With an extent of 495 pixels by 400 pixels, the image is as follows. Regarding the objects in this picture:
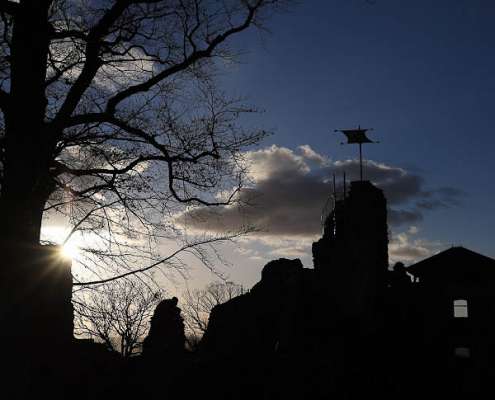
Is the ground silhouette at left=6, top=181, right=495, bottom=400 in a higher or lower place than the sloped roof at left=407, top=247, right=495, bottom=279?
lower

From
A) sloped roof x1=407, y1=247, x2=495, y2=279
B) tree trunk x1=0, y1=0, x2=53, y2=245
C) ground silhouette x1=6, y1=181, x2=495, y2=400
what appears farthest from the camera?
sloped roof x1=407, y1=247, x2=495, y2=279

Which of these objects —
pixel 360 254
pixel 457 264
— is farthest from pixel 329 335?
pixel 457 264

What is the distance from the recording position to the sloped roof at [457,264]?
36625mm

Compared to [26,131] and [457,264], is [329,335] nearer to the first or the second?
[457,264]

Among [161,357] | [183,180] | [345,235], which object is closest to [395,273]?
[345,235]

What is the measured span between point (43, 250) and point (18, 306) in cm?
71

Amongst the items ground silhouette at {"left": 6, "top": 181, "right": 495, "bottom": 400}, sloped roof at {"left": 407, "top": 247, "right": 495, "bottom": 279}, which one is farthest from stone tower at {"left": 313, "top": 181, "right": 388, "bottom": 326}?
sloped roof at {"left": 407, "top": 247, "right": 495, "bottom": 279}

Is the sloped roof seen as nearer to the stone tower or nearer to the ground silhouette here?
the ground silhouette

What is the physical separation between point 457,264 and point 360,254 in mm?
10312

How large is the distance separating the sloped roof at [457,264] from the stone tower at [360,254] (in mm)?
8121

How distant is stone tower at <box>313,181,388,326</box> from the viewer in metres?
30.5

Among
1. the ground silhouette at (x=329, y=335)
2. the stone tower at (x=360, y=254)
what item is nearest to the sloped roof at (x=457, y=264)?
the ground silhouette at (x=329, y=335)

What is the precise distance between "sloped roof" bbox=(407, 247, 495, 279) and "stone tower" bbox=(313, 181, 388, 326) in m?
8.12

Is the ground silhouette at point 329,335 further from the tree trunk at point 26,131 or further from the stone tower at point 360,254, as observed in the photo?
the tree trunk at point 26,131
